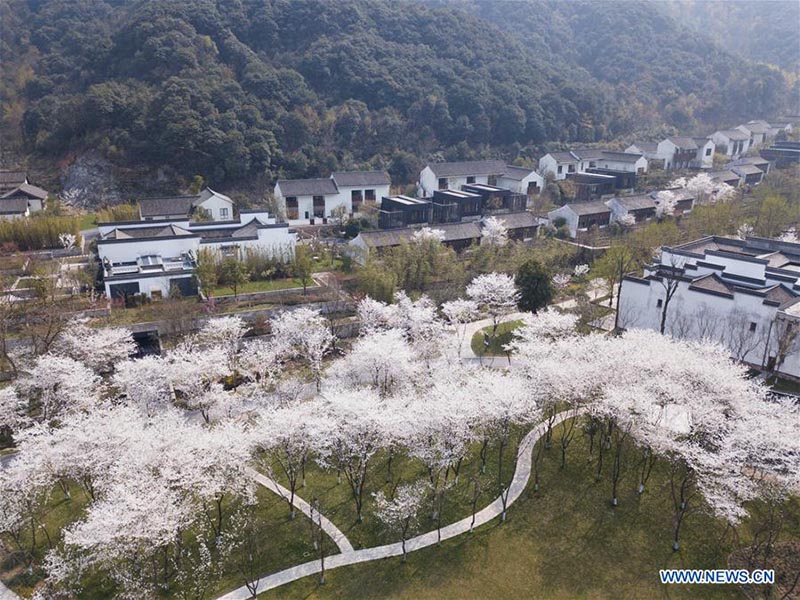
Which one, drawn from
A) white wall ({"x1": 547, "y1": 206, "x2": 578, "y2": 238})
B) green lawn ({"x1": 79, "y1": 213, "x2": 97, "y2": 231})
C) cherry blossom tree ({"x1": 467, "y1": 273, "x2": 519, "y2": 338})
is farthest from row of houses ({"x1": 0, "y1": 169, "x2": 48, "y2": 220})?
white wall ({"x1": 547, "y1": 206, "x2": 578, "y2": 238})

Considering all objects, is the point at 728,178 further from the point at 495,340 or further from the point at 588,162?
the point at 495,340

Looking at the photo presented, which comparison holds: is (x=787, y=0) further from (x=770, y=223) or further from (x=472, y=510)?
(x=472, y=510)

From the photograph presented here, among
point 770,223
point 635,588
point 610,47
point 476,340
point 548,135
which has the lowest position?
point 635,588

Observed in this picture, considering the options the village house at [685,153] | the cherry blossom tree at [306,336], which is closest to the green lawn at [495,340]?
Answer: the cherry blossom tree at [306,336]

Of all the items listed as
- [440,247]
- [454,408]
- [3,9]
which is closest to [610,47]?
[440,247]

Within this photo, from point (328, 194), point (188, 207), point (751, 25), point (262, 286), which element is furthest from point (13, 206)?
point (751, 25)
